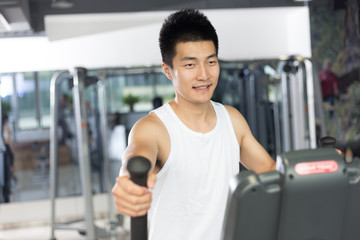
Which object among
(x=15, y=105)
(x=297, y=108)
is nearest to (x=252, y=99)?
(x=297, y=108)

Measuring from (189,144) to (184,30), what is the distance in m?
0.37

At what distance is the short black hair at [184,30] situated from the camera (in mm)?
1403

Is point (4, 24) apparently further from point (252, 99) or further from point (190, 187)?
point (190, 187)

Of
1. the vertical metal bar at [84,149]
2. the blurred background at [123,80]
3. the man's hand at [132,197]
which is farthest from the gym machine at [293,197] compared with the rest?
the blurred background at [123,80]

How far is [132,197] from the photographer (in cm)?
82

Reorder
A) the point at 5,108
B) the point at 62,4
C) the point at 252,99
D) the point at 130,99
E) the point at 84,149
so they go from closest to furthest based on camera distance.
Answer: the point at 84,149, the point at 62,4, the point at 5,108, the point at 252,99, the point at 130,99

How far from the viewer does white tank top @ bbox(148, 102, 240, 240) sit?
4.42ft

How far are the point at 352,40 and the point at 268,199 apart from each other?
→ 568 centimetres

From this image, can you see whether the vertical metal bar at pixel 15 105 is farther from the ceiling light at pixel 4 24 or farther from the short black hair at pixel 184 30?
the short black hair at pixel 184 30

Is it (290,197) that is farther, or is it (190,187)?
(190,187)

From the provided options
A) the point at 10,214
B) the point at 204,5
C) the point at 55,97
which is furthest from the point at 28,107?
the point at 204,5

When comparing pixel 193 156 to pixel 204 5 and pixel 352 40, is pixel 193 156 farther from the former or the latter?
pixel 352 40

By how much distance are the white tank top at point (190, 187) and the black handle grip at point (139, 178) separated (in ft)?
1.61

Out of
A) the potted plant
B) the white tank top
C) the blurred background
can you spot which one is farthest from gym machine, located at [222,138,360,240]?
the potted plant
